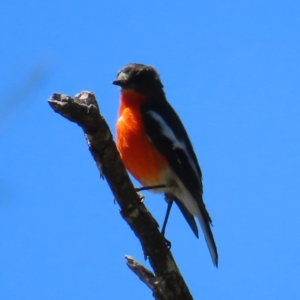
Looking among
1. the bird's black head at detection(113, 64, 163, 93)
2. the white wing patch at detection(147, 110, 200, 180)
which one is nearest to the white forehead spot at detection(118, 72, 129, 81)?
the bird's black head at detection(113, 64, 163, 93)

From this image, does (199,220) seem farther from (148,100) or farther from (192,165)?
(148,100)

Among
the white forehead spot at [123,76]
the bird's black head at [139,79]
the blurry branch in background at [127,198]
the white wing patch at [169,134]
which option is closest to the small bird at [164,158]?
the white wing patch at [169,134]

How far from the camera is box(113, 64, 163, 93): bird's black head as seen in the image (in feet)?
24.2

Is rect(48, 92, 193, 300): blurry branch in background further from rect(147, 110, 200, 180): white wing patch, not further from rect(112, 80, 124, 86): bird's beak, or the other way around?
rect(112, 80, 124, 86): bird's beak

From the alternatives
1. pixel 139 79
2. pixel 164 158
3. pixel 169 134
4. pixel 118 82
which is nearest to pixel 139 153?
pixel 164 158

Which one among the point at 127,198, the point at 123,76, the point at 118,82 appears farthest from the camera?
the point at 123,76

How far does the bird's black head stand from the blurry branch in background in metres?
2.48

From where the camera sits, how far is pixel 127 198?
5016 mm

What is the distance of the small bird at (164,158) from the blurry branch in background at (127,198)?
3.88ft

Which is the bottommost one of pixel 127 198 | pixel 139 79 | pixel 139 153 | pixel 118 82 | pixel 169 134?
pixel 127 198

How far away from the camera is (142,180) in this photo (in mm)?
6730

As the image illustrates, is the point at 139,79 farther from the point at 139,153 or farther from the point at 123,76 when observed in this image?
the point at 139,153

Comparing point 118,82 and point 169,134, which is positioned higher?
point 118,82

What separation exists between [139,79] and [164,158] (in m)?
1.25
